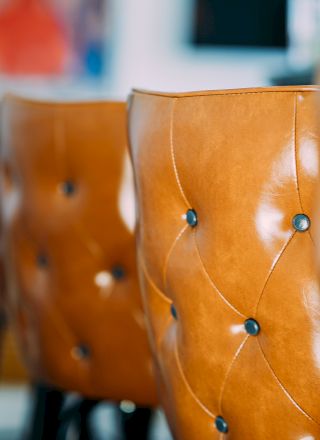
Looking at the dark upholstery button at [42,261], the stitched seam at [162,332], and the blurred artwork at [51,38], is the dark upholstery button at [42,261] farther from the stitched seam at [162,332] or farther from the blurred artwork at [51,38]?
the blurred artwork at [51,38]

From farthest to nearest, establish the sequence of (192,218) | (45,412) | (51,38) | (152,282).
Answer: (51,38) → (45,412) → (152,282) → (192,218)

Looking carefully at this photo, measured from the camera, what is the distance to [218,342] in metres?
0.81

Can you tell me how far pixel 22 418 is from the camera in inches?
94.2

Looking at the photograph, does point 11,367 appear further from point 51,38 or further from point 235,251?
point 235,251

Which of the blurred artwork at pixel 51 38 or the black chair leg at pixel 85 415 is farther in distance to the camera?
the blurred artwork at pixel 51 38

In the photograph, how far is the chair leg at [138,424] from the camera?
156 centimetres

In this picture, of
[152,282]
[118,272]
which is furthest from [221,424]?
[118,272]

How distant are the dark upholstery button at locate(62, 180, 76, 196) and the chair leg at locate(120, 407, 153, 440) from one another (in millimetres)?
587

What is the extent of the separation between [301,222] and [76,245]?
23.2 inches

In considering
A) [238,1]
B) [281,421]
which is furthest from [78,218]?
[238,1]

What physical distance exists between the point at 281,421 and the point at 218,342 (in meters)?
0.11

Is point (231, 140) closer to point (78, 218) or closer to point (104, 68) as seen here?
point (78, 218)

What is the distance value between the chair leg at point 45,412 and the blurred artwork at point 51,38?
2.29m

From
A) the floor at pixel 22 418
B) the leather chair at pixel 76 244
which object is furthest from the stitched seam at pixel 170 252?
the floor at pixel 22 418
